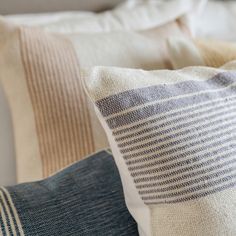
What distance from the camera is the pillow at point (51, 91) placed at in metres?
0.61

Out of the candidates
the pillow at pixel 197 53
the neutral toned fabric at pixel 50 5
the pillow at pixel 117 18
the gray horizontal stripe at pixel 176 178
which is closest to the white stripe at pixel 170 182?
the gray horizontal stripe at pixel 176 178

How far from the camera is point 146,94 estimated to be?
0.45 meters

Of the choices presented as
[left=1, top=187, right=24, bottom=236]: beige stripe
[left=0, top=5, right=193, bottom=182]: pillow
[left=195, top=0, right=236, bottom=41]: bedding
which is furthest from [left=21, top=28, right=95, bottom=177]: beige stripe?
[left=195, top=0, right=236, bottom=41]: bedding

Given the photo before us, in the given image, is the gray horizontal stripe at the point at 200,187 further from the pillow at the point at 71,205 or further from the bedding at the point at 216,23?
the bedding at the point at 216,23

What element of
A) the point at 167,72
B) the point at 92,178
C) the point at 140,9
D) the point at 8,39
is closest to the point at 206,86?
the point at 167,72

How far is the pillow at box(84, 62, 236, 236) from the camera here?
1.38 ft

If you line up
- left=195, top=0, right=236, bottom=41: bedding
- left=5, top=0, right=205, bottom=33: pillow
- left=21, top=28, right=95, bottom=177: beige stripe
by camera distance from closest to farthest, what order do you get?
left=21, top=28, right=95, bottom=177: beige stripe, left=5, top=0, right=205, bottom=33: pillow, left=195, top=0, right=236, bottom=41: bedding

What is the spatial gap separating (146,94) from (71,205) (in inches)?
6.4

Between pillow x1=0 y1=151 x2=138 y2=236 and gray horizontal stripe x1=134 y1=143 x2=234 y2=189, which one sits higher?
gray horizontal stripe x1=134 y1=143 x2=234 y2=189

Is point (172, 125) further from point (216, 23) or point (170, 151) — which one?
point (216, 23)

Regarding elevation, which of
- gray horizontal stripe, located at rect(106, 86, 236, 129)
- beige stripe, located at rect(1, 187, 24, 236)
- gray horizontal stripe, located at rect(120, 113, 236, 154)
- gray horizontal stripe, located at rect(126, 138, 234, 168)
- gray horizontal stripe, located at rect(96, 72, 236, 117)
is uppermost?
gray horizontal stripe, located at rect(96, 72, 236, 117)

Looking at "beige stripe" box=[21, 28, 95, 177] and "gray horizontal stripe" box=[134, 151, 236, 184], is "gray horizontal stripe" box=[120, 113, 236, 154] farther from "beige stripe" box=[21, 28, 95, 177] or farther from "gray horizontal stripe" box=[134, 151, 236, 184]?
"beige stripe" box=[21, 28, 95, 177]

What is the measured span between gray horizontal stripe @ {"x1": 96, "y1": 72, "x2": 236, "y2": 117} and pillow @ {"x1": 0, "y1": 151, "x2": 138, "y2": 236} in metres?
0.13

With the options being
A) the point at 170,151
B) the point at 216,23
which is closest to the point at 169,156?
the point at 170,151
